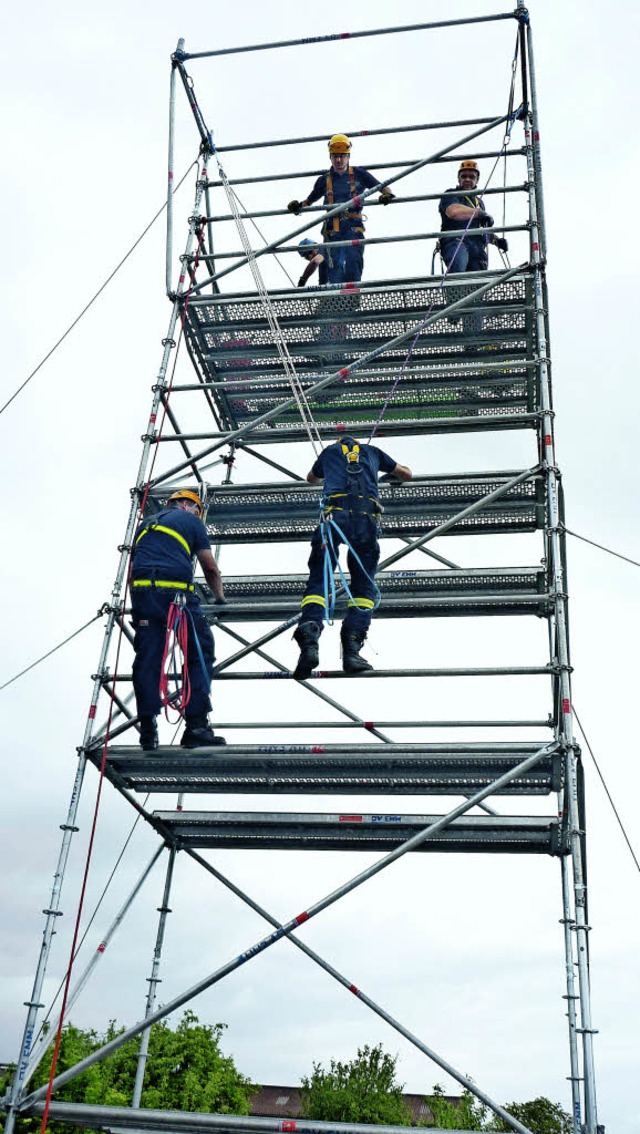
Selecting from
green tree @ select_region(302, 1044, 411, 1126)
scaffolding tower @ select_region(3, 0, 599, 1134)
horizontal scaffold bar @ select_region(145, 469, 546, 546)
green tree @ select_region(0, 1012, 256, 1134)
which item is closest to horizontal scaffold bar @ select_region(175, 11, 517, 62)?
scaffolding tower @ select_region(3, 0, 599, 1134)

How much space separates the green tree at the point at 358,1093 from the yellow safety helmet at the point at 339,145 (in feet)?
116

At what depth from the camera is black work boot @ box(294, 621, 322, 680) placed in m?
8.12

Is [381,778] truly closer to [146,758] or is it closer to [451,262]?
[146,758]

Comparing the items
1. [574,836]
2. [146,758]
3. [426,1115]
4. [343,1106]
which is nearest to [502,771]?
[574,836]

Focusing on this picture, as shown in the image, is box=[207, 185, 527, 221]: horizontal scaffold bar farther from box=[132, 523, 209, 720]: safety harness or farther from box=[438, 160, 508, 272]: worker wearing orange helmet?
box=[132, 523, 209, 720]: safety harness

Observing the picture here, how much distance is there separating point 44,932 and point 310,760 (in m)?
2.15

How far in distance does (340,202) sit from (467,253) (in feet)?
5.12

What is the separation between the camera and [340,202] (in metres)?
11.8

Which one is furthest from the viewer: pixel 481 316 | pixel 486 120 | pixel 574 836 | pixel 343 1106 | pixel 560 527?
pixel 343 1106

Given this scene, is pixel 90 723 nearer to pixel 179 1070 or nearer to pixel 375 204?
pixel 375 204

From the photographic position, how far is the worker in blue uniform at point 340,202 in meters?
11.6

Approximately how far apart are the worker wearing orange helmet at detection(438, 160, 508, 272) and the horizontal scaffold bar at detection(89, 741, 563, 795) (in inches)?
212

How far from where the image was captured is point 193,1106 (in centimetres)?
2709

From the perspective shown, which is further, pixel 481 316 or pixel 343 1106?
pixel 343 1106
